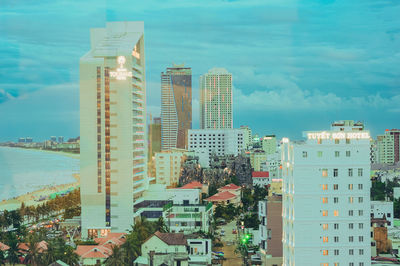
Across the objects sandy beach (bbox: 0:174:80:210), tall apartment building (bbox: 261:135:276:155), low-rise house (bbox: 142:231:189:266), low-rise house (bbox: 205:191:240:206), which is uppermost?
tall apartment building (bbox: 261:135:276:155)

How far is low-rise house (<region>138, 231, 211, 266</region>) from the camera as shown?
12578mm

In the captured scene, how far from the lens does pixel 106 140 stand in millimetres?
18172

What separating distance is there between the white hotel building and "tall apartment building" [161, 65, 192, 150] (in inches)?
1942

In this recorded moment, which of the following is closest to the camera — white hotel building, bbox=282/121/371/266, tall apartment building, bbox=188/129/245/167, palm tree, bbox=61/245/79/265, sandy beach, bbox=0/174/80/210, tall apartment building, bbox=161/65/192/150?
white hotel building, bbox=282/121/371/266

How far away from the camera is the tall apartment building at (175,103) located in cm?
6103

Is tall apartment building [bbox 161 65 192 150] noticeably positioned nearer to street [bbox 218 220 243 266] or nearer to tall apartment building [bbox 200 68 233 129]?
tall apartment building [bbox 200 68 233 129]

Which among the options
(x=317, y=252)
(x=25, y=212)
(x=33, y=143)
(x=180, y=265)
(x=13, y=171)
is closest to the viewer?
(x=317, y=252)

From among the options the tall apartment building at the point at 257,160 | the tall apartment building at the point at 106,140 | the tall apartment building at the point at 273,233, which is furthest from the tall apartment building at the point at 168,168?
the tall apartment building at the point at 273,233

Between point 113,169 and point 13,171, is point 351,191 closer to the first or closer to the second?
point 113,169

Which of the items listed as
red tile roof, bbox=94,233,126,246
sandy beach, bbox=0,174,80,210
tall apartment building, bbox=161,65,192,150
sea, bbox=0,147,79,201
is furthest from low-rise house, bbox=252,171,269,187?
tall apartment building, bbox=161,65,192,150

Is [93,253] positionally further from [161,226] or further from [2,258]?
[161,226]

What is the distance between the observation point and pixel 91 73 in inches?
708

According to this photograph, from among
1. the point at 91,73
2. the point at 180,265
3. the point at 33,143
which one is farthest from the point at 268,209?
the point at 33,143

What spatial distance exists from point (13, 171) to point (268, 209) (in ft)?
95.9
